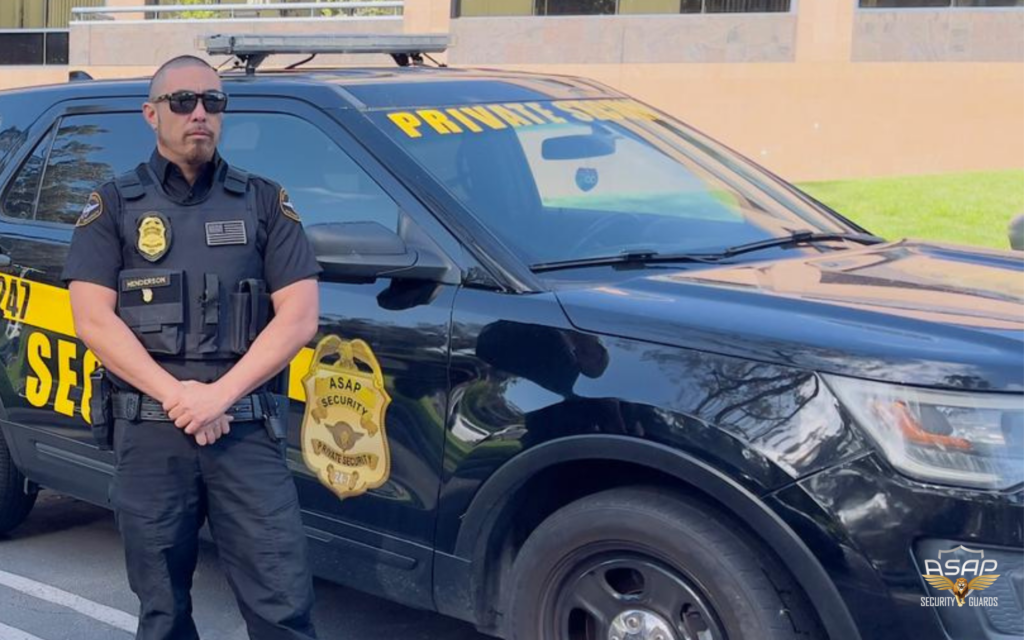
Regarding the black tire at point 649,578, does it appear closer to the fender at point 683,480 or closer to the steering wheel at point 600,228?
the fender at point 683,480

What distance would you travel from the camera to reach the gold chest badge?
11.3 feet

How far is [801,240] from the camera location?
3992mm

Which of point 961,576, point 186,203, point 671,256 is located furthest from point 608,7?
point 961,576

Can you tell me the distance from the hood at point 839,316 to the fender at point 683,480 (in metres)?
0.26

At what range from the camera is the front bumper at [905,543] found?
101 inches

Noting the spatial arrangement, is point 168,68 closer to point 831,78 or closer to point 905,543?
point 905,543

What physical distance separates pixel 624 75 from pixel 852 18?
3889 mm

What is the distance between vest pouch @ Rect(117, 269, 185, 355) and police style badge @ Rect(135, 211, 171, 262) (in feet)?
0.13

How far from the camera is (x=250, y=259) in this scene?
10.1ft

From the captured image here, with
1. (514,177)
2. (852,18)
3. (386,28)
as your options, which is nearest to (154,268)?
(514,177)

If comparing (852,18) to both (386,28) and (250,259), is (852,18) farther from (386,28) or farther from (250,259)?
(250,259)

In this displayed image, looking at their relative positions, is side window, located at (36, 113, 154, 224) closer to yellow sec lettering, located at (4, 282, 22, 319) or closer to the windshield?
yellow sec lettering, located at (4, 282, 22, 319)

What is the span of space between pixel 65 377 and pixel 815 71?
1870 cm

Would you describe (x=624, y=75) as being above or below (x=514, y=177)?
above
